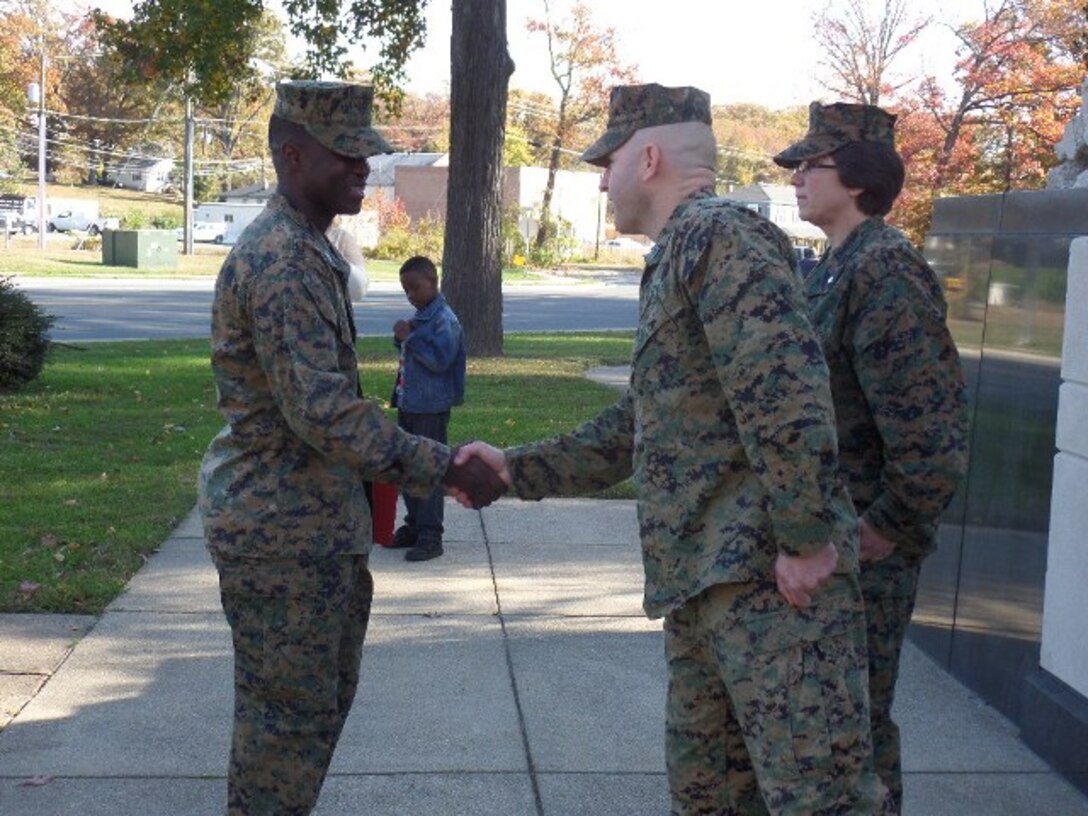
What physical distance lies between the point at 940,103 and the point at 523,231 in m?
31.2

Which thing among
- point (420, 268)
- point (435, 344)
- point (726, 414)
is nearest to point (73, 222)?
point (420, 268)

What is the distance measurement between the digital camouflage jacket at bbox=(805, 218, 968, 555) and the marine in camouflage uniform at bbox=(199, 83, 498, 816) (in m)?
1.03

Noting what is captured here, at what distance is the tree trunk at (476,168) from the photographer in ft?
58.3

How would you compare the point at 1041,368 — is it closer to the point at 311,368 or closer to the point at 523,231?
the point at 311,368

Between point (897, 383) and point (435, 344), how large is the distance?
4.35m

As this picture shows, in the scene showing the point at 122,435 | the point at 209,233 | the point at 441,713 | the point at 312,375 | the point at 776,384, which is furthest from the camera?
the point at 209,233

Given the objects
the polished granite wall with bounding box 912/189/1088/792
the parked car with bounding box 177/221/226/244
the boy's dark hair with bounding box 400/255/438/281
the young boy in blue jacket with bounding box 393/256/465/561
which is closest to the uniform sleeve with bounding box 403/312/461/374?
the young boy in blue jacket with bounding box 393/256/465/561

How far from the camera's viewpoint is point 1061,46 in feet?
92.9

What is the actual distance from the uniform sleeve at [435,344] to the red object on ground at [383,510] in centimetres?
137

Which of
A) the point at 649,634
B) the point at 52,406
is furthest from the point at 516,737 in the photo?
the point at 52,406

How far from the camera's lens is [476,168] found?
1819cm

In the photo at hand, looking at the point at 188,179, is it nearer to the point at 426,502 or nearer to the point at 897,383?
the point at 426,502

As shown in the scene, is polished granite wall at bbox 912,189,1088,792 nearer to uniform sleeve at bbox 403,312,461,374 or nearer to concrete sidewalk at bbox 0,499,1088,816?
concrete sidewalk at bbox 0,499,1088,816

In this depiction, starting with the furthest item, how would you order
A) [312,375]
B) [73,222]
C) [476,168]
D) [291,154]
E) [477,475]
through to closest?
[73,222] < [476,168] < [477,475] < [291,154] < [312,375]
